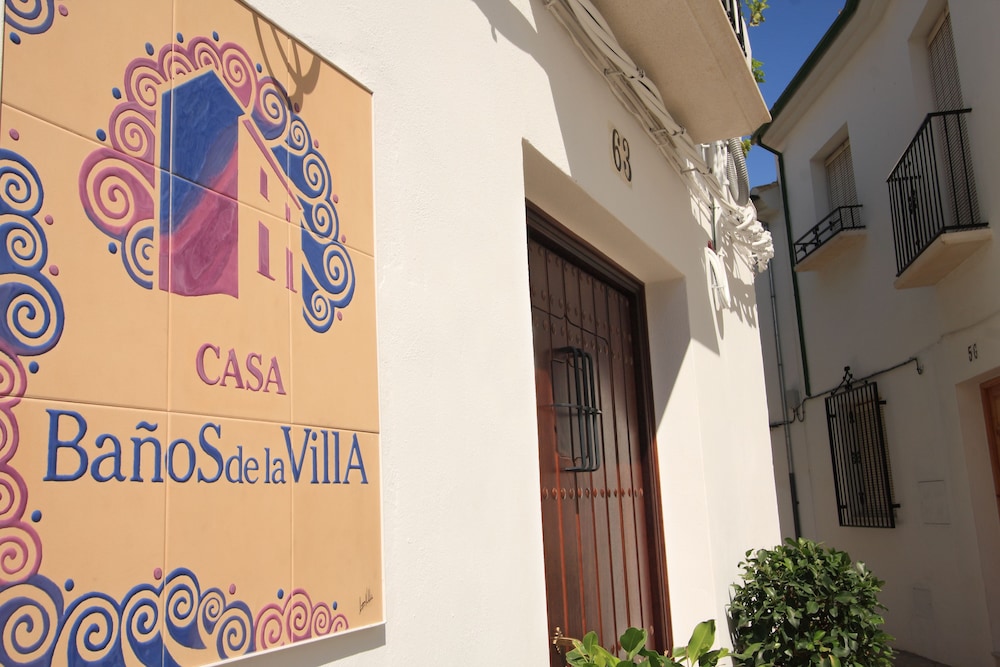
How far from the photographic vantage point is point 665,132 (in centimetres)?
446

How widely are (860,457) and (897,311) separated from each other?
200 cm

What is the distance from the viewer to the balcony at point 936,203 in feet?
24.9

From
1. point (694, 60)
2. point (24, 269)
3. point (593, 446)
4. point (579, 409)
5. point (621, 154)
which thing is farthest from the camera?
point (694, 60)

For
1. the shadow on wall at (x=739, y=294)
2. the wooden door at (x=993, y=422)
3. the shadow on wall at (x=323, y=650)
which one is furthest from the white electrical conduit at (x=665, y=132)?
the wooden door at (x=993, y=422)

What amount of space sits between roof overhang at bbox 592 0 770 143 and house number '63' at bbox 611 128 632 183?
449 mm

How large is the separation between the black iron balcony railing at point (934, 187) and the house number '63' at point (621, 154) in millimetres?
4705

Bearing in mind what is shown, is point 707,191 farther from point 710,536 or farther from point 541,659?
point 541,659

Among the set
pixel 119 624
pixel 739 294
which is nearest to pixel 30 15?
pixel 119 624

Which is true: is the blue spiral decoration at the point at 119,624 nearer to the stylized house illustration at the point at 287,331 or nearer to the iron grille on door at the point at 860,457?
the stylized house illustration at the point at 287,331

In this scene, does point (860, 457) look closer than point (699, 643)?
No

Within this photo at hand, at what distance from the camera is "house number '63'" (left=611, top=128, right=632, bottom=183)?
3.78 m

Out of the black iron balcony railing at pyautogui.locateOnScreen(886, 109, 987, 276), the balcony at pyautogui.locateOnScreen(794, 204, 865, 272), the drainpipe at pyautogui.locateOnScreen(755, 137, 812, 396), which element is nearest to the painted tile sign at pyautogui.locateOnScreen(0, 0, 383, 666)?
the black iron balcony railing at pyautogui.locateOnScreen(886, 109, 987, 276)

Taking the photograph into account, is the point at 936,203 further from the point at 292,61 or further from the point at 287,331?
the point at 287,331
